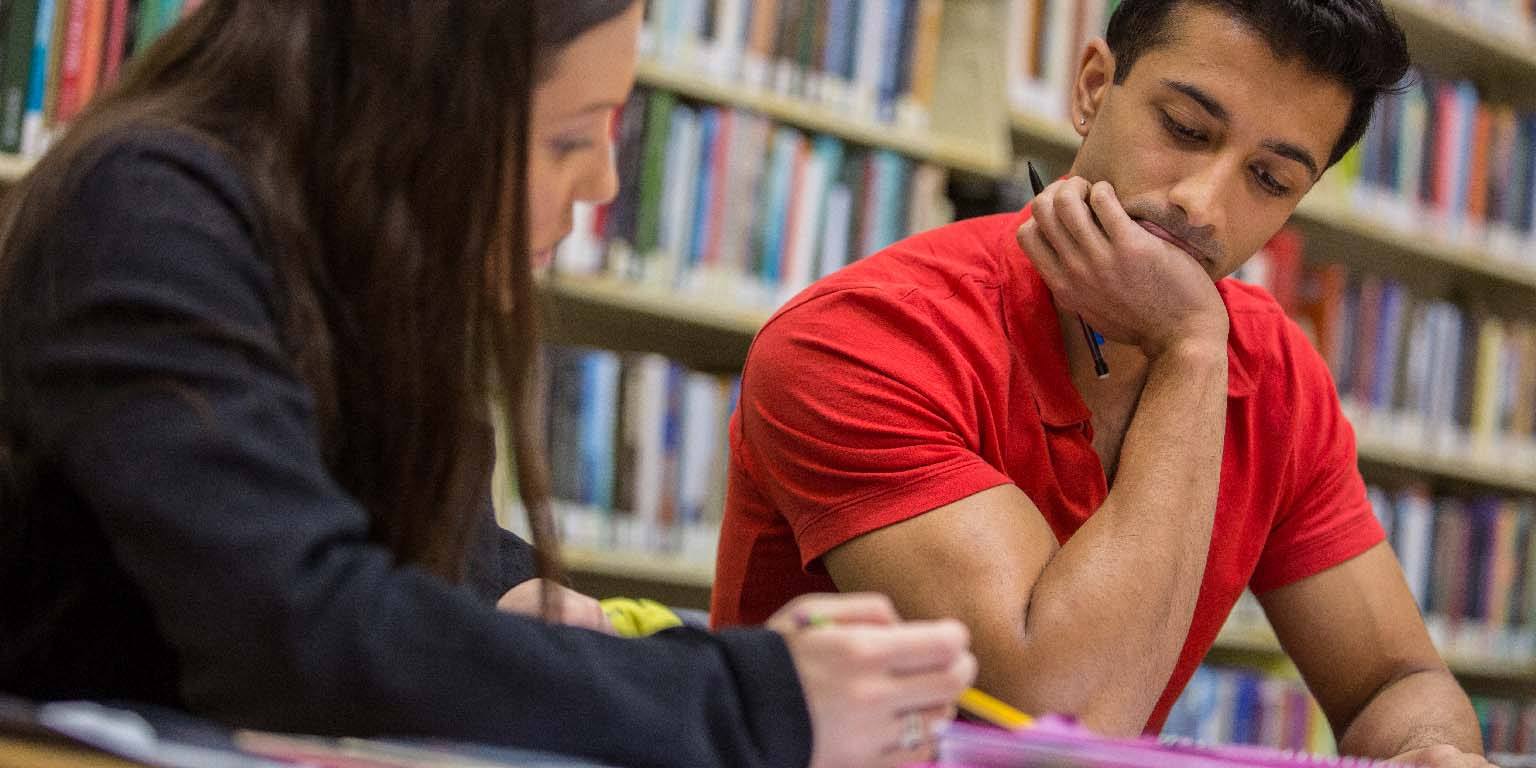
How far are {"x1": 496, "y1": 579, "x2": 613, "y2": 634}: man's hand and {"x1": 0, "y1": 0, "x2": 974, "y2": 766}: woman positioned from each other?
0.38 feet

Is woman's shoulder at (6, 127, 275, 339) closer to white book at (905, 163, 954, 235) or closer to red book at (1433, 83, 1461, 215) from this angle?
white book at (905, 163, 954, 235)

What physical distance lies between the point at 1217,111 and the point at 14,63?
50.6 inches

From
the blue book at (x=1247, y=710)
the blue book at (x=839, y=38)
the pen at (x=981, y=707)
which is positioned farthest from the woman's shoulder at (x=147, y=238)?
the blue book at (x=1247, y=710)

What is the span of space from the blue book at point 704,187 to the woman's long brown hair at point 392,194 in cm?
135

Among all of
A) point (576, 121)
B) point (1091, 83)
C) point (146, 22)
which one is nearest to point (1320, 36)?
point (1091, 83)

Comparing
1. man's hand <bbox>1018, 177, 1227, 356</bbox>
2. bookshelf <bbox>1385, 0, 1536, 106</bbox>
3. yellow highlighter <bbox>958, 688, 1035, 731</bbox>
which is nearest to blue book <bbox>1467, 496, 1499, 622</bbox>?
bookshelf <bbox>1385, 0, 1536, 106</bbox>

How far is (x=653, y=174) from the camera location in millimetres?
2082

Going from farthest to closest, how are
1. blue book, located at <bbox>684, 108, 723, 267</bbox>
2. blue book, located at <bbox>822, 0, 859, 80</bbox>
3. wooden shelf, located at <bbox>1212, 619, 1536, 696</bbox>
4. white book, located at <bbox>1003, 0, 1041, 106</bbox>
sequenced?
wooden shelf, located at <bbox>1212, 619, 1536, 696</bbox> < white book, located at <bbox>1003, 0, 1041, 106</bbox> < blue book, located at <bbox>822, 0, 859, 80</bbox> < blue book, located at <bbox>684, 108, 723, 267</bbox>

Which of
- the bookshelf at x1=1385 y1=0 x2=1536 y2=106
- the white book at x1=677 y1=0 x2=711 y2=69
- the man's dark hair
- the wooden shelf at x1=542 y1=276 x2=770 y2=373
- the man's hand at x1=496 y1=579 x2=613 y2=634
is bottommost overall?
the wooden shelf at x1=542 y1=276 x2=770 y2=373

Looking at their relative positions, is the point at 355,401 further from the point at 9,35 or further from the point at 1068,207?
the point at 9,35

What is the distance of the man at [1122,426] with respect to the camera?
1112 mm

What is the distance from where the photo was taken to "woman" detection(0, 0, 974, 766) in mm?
619

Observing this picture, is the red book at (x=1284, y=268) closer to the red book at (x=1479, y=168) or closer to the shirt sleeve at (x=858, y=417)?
the red book at (x=1479, y=168)

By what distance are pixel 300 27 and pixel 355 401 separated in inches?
7.3
